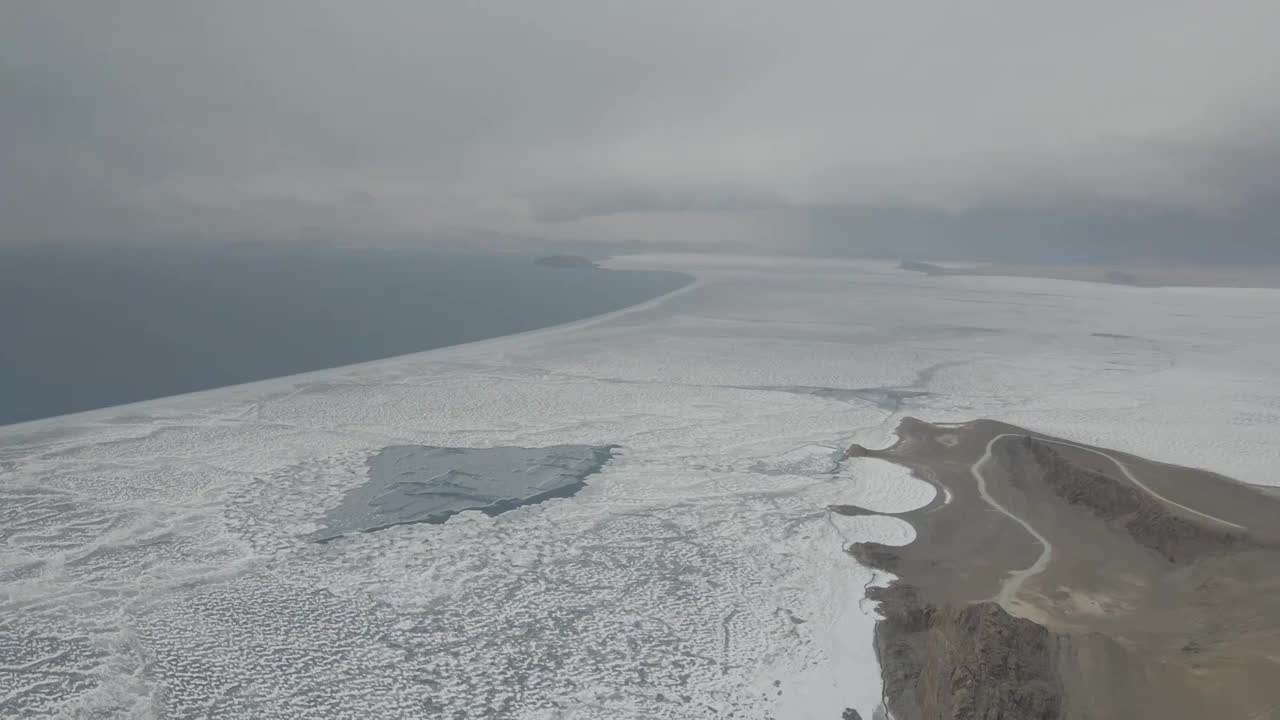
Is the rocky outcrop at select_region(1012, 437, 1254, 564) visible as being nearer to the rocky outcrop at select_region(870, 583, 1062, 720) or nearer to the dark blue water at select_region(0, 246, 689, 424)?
the rocky outcrop at select_region(870, 583, 1062, 720)

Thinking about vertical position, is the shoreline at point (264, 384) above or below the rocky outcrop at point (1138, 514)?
below

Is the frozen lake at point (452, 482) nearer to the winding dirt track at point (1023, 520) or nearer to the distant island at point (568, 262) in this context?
the winding dirt track at point (1023, 520)

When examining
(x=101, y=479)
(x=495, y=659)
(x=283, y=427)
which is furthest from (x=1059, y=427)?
(x=101, y=479)

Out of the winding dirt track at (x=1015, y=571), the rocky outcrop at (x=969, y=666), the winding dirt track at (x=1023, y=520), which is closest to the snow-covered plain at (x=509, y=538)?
the rocky outcrop at (x=969, y=666)

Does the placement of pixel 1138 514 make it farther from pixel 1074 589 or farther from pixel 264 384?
pixel 264 384

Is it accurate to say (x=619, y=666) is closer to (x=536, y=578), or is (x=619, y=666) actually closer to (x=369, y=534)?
(x=536, y=578)
